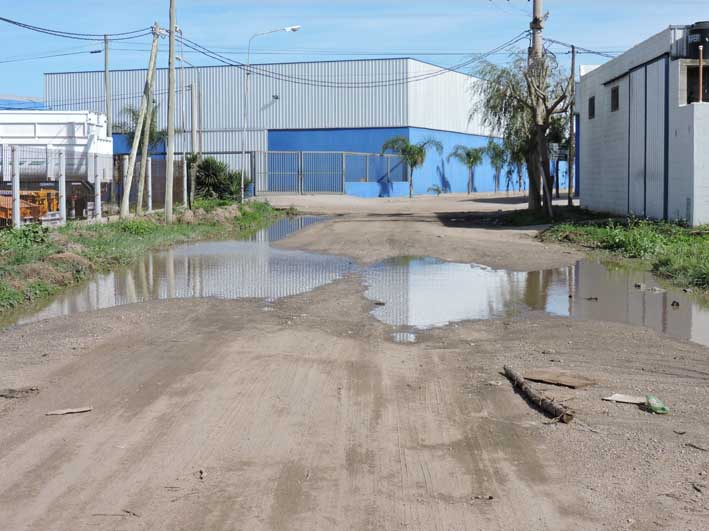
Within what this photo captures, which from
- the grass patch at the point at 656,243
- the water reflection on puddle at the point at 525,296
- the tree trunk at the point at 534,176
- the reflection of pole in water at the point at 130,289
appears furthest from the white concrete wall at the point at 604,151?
the reflection of pole in water at the point at 130,289

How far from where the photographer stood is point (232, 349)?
381 inches

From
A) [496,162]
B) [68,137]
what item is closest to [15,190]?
[68,137]

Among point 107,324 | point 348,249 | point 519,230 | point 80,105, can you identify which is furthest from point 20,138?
point 80,105

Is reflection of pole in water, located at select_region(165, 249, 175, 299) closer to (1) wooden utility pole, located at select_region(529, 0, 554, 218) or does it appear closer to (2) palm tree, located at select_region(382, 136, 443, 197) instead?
(1) wooden utility pole, located at select_region(529, 0, 554, 218)

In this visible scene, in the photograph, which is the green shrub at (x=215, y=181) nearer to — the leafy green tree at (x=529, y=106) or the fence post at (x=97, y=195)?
the leafy green tree at (x=529, y=106)

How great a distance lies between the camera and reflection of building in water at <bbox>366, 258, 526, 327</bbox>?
492 inches

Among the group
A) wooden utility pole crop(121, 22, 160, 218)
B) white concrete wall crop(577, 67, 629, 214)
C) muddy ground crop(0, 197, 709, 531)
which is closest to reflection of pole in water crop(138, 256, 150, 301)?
muddy ground crop(0, 197, 709, 531)

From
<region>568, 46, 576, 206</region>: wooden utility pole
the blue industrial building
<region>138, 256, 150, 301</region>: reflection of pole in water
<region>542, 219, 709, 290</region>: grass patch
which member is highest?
the blue industrial building

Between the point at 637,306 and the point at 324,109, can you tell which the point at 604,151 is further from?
the point at 324,109

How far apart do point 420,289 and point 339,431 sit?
8704 millimetres

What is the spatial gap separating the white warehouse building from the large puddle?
6.34 m

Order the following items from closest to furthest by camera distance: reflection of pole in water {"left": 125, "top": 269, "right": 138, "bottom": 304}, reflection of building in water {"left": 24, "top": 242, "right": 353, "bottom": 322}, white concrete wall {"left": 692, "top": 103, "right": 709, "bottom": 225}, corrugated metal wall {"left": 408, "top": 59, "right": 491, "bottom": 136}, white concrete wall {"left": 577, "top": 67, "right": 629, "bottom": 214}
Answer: reflection of pole in water {"left": 125, "top": 269, "right": 138, "bottom": 304}
reflection of building in water {"left": 24, "top": 242, "right": 353, "bottom": 322}
white concrete wall {"left": 692, "top": 103, "right": 709, "bottom": 225}
white concrete wall {"left": 577, "top": 67, "right": 629, "bottom": 214}
corrugated metal wall {"left": 408, "top": 59, "right": 491, "bottom": 136}

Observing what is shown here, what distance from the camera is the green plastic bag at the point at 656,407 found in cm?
710

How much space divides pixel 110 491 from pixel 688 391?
4.81 m
